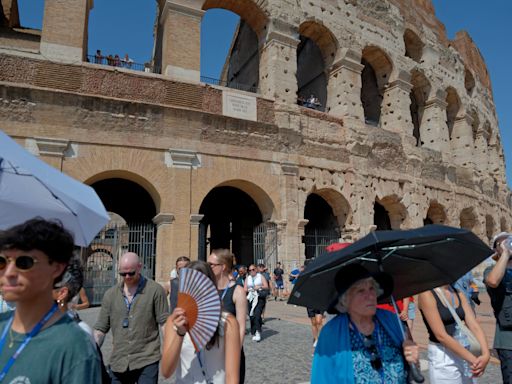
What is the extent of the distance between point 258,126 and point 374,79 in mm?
8728

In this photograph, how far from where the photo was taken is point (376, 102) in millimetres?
18438

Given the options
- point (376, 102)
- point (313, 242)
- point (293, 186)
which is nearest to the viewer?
point (293, 186)

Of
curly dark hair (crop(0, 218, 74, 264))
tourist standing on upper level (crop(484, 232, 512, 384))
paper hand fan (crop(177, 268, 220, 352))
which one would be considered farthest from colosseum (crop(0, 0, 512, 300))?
curly dark hair (crop(0, 218, 74, 264))

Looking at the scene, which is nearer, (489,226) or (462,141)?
(462,141)

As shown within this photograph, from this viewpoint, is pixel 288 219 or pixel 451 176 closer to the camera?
pixel 288 219

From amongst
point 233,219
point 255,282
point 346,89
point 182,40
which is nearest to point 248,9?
point 182,40

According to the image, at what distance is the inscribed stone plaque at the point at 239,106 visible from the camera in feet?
41.2

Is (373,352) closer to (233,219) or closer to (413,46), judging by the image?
(233,219)

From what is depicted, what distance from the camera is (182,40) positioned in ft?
40.0

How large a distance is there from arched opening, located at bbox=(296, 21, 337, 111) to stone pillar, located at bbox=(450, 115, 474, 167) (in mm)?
8846

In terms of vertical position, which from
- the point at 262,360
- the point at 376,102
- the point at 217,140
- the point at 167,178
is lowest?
the point at 262,360

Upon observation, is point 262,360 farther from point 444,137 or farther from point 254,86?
point 444,137

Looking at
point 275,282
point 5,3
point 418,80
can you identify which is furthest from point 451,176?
point 5,3

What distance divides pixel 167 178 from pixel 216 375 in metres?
9.51
